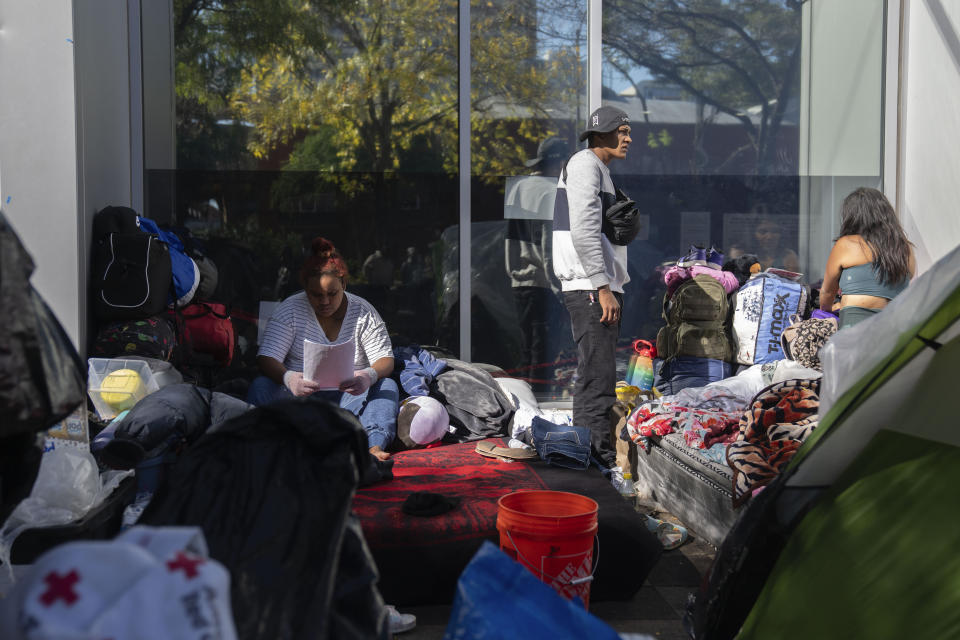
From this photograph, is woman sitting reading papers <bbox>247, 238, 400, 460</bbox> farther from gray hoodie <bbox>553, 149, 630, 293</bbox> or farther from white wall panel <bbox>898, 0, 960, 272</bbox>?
white wall panel <bbox>898, 0, 960, 272</bbox>

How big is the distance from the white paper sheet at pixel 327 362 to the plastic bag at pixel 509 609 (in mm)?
2869

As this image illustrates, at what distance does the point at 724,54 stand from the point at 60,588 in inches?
245

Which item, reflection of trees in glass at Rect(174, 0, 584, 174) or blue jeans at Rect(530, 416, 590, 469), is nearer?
blue jeans at Rect(530, 416, 590, 469)

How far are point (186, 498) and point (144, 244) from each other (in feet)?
10.6

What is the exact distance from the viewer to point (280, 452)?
1.72 m

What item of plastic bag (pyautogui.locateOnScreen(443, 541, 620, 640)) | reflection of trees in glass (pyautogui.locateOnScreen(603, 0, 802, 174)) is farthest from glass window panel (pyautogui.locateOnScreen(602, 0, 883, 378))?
plastic bag (pyautogui.locateOnScreen(443, 541, 620, 640))

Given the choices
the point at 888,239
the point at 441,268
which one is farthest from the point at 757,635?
the point at 441,268

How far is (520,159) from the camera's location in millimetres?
6109

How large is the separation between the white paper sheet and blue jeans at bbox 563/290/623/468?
1.34 m

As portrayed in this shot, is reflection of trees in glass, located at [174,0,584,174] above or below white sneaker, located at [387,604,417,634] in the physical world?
above

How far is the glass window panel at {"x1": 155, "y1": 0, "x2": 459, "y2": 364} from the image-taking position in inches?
228

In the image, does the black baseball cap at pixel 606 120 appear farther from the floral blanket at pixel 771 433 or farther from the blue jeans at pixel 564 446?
the floral blanket at pixel 771 433

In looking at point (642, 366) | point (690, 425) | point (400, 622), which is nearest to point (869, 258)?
point (690, 425)

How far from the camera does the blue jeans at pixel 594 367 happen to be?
15.6 feet
